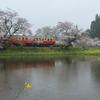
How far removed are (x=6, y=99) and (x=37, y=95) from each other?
34.6 inches

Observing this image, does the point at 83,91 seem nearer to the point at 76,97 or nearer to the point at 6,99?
the point at 76,97

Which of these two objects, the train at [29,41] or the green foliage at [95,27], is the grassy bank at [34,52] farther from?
the green foliage at [95,27]

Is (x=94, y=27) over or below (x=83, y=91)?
over

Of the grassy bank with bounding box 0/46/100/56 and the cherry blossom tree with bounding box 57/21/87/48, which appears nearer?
the grassy bank with bounding box 0/46/100/56

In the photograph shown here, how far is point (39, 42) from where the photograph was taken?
97.1ft

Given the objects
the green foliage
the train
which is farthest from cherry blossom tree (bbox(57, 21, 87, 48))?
the green foliage

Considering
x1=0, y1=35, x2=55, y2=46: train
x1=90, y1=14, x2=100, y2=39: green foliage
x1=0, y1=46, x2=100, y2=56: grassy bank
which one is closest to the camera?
x1=0, y1=46, x2=100, y2=56: grassy bank

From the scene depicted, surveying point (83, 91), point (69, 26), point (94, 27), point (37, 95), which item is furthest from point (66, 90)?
point (94, 27)

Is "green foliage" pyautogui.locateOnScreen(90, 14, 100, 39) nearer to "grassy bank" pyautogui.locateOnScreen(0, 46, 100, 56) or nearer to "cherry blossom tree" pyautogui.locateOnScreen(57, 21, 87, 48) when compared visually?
"cherry blossom tree" pyautogui.locateOnScreen(57, 21, 87, 48)

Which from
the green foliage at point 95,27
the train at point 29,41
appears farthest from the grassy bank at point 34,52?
the green foliage at point 95,27

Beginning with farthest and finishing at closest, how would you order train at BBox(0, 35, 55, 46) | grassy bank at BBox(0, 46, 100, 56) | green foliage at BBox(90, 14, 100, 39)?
1. green foliage at BBox(90, 14, 100, 39)
2. train at BBox(0, 35, 55, 46)
3. grassy bank at BBox(0, 46, 100, 56)

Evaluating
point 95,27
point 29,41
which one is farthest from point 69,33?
point 95,27

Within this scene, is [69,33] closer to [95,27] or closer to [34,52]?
[34,52]

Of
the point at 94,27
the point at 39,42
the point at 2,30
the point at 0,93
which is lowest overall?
the point at 0,93
